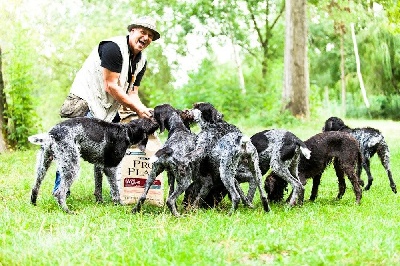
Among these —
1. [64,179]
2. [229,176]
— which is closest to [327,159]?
[229,176]

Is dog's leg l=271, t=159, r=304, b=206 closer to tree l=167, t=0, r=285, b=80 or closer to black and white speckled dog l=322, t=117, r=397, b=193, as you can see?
black and white speckled dog l=322, t=117, r=397, b=193

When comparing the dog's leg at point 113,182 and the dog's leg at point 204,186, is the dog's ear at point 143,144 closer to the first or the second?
the dog's leg at point 113,182

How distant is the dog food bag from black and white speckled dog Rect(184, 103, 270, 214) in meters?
0.70

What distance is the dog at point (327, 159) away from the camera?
785 cm

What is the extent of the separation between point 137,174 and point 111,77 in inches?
53.9

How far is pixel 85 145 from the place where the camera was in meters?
7.08

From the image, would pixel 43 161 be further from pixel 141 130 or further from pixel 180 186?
pixel 180 186

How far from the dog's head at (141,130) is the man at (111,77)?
20 centimetres

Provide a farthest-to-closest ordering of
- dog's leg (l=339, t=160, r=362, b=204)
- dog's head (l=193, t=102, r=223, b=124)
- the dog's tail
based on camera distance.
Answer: dog's leg (l=339, t=160, r=362, b=204), dog's head (l=193, t=102, r=223, b=124), the dog's tail

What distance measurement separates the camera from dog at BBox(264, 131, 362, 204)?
7852mm

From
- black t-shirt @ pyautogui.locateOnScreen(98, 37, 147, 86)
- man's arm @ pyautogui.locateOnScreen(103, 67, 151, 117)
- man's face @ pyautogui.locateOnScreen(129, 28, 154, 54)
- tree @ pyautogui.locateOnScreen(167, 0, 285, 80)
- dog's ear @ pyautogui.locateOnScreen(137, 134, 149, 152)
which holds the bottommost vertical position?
dog's ear @ pyautogui.locateOnScreen(137, 134, 149, 152)

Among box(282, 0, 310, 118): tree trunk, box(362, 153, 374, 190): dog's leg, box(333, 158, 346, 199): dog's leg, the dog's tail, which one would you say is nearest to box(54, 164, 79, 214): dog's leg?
the dog's tail

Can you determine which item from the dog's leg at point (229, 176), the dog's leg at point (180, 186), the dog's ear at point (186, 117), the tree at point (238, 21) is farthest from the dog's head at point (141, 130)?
the tree at point (238, 21)

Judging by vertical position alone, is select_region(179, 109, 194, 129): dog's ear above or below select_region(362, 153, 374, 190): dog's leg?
above
